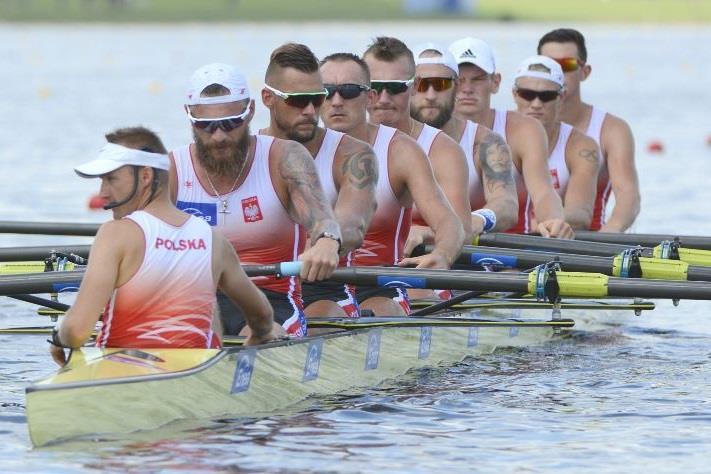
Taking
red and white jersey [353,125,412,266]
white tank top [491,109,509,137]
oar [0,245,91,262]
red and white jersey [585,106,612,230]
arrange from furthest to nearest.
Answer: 1. red and white jersey [585,106,612,230]
2. white tank top [491,109,509,137]
3. oar [0,245,91,262]
4. red and white jersey [353,125,412,266]

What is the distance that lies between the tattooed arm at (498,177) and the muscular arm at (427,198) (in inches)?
60.6

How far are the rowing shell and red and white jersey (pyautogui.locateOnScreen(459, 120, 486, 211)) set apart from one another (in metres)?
2.34

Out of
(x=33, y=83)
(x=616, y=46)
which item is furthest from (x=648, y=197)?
(x=616, y=46)

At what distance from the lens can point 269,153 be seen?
8.98m

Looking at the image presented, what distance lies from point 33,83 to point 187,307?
4290cm

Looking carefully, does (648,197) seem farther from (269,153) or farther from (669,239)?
(269,153)

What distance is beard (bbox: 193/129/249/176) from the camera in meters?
8.71

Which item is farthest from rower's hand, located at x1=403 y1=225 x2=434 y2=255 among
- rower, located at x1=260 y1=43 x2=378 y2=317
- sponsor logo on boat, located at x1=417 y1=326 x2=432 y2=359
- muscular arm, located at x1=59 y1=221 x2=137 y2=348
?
muscular arm, located at x1=59 y1=221 x2=137 y2=348

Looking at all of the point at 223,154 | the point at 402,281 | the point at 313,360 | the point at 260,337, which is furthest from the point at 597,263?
the point at 260,337

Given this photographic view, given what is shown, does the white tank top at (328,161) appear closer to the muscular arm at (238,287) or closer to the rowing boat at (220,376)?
the rowing boat at (220,376)

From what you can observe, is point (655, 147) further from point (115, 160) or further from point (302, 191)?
point (115, 160)

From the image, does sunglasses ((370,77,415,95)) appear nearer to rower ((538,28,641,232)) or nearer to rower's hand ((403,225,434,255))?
rower's hand ((403,225,434,255))

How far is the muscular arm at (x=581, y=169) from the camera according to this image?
13413 mm

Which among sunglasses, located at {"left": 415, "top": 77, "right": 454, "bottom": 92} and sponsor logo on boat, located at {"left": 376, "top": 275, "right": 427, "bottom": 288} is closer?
sponsor logo on boat, located at {"left": 376, "top": 275, "right": 427, "bottom": 288}
